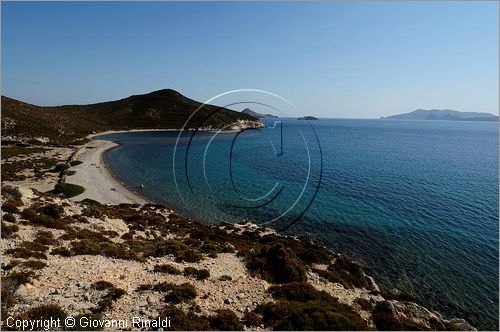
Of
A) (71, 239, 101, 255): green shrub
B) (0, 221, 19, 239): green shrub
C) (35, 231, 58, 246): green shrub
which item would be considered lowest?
(71, 239, 101, 255): green shrub

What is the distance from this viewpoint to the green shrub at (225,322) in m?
14.8

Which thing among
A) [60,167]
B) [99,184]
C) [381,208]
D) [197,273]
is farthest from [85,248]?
[60,167]

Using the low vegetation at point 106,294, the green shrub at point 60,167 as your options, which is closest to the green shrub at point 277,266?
the low vegetation at point 106,294

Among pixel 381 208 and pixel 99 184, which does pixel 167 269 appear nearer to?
pixel 381 208

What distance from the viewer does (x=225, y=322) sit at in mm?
14984

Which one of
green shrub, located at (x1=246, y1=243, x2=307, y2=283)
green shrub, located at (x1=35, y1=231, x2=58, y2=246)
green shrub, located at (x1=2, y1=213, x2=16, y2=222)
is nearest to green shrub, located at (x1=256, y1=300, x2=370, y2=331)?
green shrub, located at (x1=246, y1=243, x2=307, y2=283)

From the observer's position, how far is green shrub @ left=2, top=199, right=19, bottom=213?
983 inches

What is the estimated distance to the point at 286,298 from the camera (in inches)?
765

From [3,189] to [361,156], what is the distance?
325 ft

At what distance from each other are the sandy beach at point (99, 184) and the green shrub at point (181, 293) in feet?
109

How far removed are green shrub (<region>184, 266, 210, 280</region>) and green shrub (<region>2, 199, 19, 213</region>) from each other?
16082mm

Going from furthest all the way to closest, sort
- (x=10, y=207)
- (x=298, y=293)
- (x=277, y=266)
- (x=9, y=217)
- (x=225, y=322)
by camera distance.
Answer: (x=10, y=207), (x=277, y=266), (x=9, y=217), (x=298, y=293), (x=225, y=322)

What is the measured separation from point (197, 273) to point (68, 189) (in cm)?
3703

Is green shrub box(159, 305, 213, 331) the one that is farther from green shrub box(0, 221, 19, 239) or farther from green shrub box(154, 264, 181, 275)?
green shrub box(0, 221, 19, 239)
